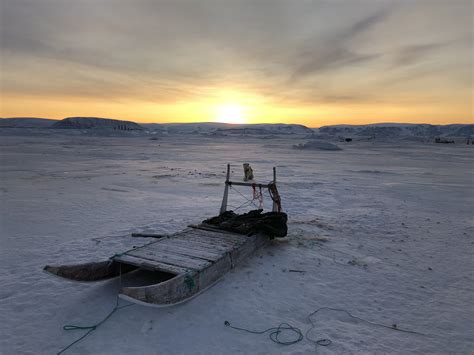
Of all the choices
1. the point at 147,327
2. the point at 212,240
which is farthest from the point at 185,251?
the point at 147,327

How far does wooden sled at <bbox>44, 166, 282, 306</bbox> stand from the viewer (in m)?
4.63

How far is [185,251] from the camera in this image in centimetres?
593

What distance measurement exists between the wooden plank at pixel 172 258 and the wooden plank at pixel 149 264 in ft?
0.38

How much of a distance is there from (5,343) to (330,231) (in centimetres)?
711

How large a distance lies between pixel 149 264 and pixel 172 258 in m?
0.45

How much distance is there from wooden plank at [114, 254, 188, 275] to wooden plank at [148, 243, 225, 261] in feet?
1.90

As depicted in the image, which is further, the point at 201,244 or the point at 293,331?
the point at 201,244

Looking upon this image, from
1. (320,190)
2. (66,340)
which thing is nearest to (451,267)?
(66,340)

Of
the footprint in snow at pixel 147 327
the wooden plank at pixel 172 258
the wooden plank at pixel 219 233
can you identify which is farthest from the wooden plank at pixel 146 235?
the footprint in snow at pixel 147 327

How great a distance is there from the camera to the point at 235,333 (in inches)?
173

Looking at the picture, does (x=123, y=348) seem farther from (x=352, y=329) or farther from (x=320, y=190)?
(x=320, y=190)

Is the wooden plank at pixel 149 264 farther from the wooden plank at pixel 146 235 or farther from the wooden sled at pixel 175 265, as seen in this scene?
the wooden plank at pixel 146 235

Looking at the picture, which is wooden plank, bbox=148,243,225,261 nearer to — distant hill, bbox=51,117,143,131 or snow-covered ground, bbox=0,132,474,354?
snow-covered ground, bbox=0,132,474,354

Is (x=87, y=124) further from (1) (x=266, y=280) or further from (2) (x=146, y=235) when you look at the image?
(1) (x=266, y=280)
